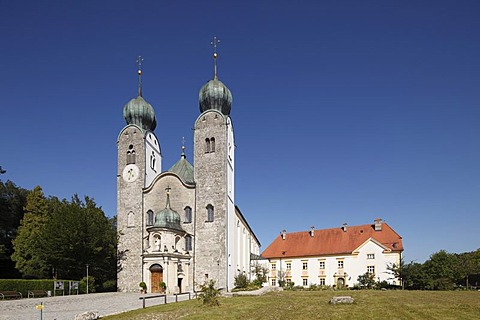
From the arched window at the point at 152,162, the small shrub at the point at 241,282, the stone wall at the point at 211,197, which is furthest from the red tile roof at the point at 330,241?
the arched window at the point at 152,162

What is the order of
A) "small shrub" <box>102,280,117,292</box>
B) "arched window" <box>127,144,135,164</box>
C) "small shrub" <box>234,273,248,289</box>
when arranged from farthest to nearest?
"small shrub" <box>102,280,117,292</box>
"arched window" <box>127,144,135,164</box>
"small shrub" <box>234,273,248,289</box>

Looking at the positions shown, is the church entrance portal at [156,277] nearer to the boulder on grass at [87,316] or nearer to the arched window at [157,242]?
the arched window at [157,242]

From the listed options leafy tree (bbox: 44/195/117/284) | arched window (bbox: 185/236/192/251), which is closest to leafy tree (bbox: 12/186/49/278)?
leafy tree (bbox: 44/195/117/284)

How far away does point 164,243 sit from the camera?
40.1 meters

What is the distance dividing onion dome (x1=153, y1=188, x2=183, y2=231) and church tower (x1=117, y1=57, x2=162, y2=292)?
361 centimetres

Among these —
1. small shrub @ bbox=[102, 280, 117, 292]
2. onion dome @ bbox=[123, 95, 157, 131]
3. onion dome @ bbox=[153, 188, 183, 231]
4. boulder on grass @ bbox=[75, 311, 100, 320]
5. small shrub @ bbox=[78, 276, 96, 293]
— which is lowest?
small shrub @ bbox=[102, 280, 117, 292]

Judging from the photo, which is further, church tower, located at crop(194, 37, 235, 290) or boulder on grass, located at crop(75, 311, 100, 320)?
church tower, located at crop(194, 37, 235, 290)

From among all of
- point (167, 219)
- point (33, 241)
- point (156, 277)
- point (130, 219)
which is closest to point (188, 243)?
point (167, 219)

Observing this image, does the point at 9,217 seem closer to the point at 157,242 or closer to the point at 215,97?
the point at 157,242

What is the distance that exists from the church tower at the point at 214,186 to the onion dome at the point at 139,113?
6302mm

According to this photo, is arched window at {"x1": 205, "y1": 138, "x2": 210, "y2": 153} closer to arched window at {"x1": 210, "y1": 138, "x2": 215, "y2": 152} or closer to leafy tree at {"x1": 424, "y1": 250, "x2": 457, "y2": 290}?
arched window at {"x1": 210, "y1": 138, "x2": 215, "y2": 152}

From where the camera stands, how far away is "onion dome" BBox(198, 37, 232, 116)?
45812 mm

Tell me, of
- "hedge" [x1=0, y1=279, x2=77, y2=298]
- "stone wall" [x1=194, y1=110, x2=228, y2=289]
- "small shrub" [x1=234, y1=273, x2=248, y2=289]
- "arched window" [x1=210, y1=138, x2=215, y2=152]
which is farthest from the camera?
"arched window" [x1=210, y1=138, x2=215, y2=152]

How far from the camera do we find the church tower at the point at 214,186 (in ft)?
136
